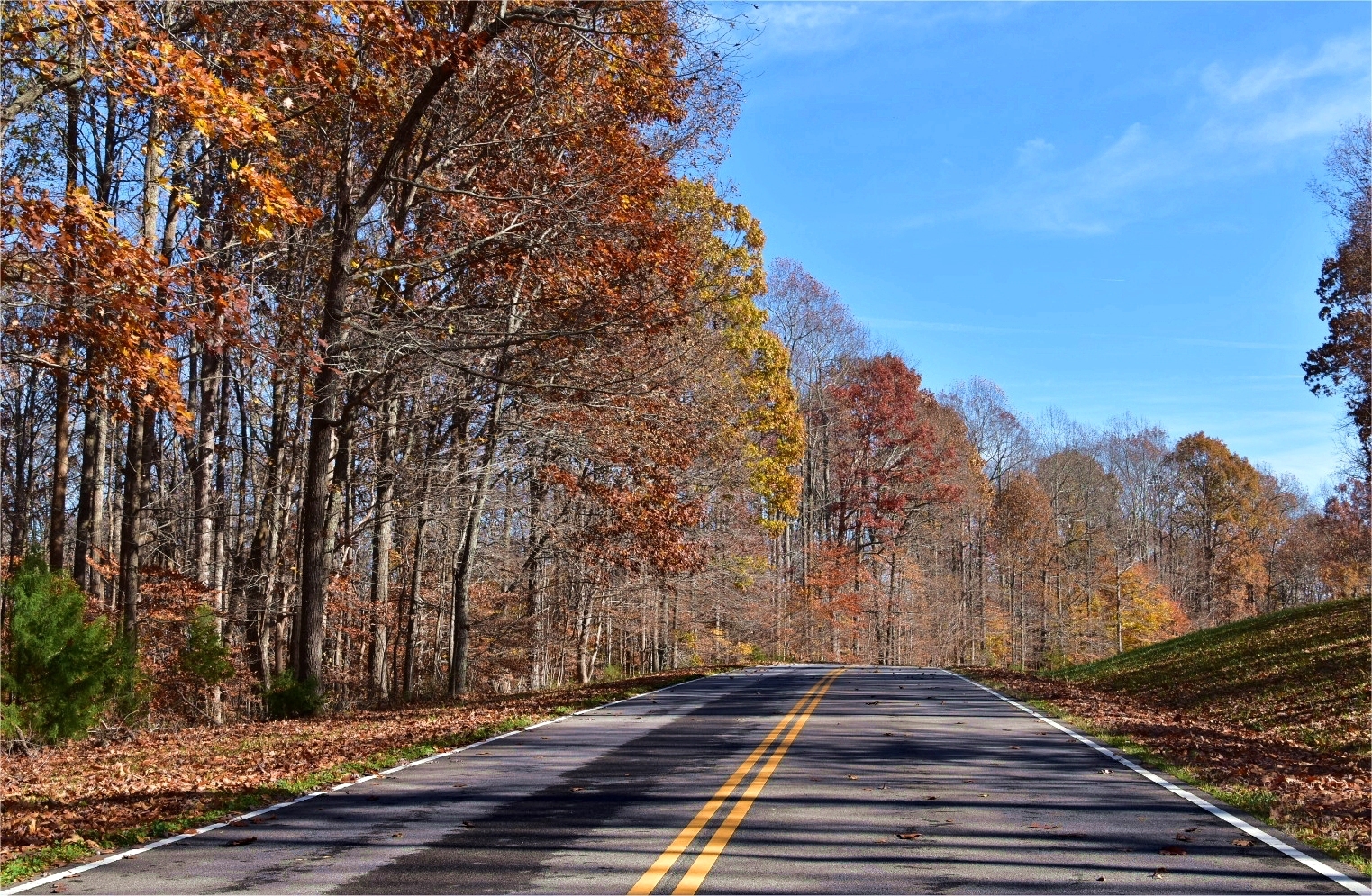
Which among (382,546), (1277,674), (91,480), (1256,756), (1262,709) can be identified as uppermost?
(91,480)

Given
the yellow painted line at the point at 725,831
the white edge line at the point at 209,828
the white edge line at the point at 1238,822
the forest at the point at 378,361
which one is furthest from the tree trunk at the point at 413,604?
the white edge line at the point at 1238,822

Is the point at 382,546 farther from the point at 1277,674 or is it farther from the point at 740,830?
the point at 1277,674

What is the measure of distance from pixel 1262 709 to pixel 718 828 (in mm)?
13708

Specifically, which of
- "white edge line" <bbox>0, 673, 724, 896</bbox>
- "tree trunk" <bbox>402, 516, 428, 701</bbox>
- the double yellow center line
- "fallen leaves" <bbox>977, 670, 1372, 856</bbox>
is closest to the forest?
"tree trunk" <bbox>402, 516, 428, 701</bbox>

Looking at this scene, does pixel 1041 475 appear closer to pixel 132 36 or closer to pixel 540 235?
pixel 540 235

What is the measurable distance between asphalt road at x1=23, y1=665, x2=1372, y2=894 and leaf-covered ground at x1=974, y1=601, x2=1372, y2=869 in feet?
2.82

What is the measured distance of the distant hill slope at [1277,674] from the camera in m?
15.7

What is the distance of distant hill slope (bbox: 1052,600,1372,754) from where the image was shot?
15695mm

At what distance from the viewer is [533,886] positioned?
19.0 feet

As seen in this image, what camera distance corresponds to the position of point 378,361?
18.2 metres

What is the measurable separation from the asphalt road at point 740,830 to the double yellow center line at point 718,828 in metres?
0.03

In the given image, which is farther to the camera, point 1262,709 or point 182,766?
point 1262,709

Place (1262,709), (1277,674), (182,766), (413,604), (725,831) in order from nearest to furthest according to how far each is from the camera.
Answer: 1. (725,831)
2. (182,766)
3. (1262,709)
4. (1277,674)
5. (413,604)

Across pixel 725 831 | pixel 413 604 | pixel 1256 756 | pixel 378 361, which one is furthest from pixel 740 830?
pixel 413 604
